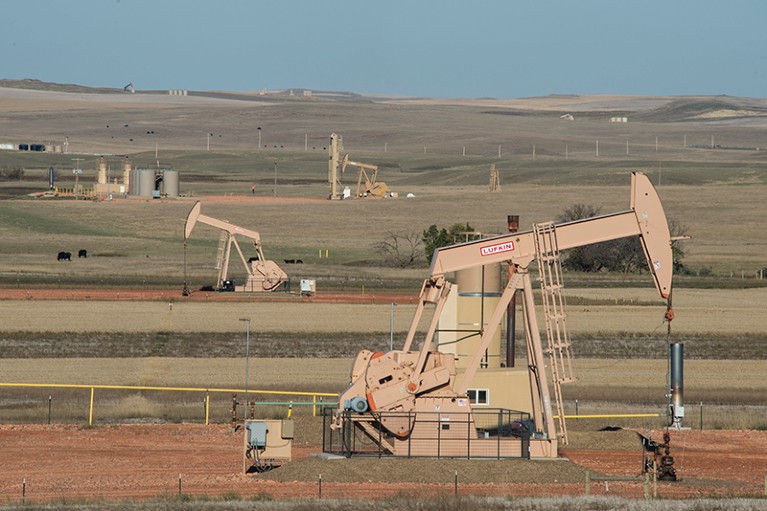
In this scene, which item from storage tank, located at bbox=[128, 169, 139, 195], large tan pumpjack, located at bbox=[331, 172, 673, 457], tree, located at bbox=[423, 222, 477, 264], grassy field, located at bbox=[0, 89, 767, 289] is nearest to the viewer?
large tan pumpjack, located at bbox=[331, 172, 673, 457]

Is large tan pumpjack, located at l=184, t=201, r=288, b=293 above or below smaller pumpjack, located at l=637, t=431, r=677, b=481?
above

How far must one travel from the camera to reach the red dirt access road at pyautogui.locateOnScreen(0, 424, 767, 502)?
26922 millimetres

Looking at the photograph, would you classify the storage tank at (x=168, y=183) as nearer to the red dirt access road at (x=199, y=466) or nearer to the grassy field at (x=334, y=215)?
the grassy field at (x=334, y=215)

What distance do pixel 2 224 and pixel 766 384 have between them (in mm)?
68313

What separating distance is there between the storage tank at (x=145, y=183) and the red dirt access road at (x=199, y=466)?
Result: 94689mm

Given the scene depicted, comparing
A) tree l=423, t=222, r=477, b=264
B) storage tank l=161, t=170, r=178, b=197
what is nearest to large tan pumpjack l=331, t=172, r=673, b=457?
tree l=423, t=222, r=477, b=264

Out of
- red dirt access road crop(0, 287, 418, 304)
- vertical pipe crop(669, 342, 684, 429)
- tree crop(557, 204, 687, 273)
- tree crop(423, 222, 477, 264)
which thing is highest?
tree crop(423, 222, 477, 264)

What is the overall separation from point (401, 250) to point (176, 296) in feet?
102

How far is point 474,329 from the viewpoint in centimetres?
3531

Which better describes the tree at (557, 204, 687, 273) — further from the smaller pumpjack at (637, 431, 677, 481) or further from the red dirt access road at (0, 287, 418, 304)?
the smaller pumpjack at (637, 431, 677, 481)

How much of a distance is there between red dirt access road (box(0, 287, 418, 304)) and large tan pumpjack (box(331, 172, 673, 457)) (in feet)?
97.3

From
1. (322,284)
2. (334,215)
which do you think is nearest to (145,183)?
(334,215)

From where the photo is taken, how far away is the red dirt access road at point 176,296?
59156mm

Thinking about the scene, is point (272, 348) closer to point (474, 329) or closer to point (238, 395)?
point (238, 395)
